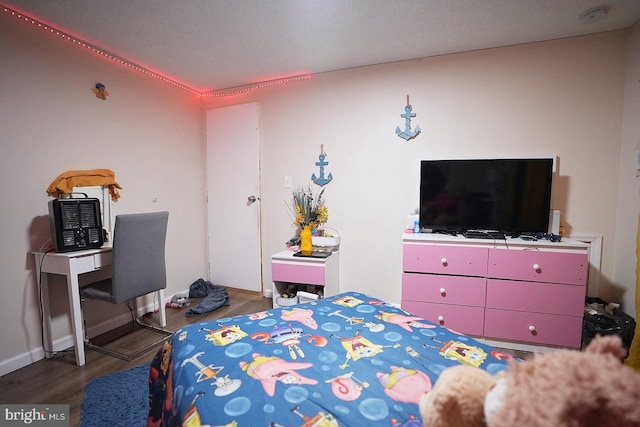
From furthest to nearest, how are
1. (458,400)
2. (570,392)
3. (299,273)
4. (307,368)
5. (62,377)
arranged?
(299,273)
(62,377)
(307,368)
(458,400)
(570,392)

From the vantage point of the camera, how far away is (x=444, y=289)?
7.43 ft

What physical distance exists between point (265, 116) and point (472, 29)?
2100mm

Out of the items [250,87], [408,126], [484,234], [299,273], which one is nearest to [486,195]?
[484,234]

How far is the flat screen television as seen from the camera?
2248 mm

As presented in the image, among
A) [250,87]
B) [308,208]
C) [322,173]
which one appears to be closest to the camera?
[308,208]

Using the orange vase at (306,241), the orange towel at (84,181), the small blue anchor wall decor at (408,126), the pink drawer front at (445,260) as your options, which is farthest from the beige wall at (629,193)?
the orange towel at (84,181)

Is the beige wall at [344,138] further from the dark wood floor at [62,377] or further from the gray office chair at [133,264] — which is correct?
the gray office chair at [133,264]

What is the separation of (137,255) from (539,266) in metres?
2.98

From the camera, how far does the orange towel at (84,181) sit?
6.90 ft

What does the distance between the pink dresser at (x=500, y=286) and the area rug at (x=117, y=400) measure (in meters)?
1.92

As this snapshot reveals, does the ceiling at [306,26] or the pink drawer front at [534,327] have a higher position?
the ceiling at [306,26]

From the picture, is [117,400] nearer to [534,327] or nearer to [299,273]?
[299,273]

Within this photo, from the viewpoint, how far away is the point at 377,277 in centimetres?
291

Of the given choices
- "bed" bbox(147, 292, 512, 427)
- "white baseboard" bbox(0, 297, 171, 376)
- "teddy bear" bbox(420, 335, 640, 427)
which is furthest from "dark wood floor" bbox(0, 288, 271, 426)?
"teddy bear" bbox(420, 335, 640, 427)
